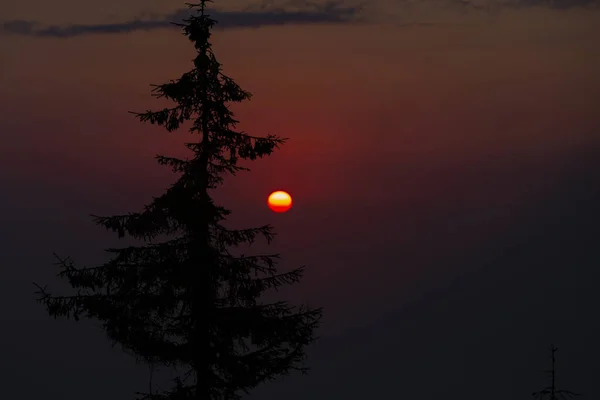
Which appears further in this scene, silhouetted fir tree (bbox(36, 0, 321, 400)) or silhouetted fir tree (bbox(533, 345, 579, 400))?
silhouetted fir tree (bbox(36, 0, 321, 400))

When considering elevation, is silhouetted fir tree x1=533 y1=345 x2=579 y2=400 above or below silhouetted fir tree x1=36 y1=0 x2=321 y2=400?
below

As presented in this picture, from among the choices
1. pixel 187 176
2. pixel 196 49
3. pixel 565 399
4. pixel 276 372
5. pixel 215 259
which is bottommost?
pixel 565 399

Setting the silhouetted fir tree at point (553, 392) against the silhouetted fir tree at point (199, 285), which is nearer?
the silhouetted fir tree at point (553, 392)

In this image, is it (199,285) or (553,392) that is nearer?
(553,392)

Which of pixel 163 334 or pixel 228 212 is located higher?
pixel 228 212

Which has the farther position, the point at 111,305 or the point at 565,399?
the point at 111,305

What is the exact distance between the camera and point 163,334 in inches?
679

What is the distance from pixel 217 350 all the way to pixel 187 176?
341 cm

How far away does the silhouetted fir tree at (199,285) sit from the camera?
659 inches

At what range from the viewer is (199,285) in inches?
667

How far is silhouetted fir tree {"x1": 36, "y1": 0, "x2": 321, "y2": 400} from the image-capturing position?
659 inches

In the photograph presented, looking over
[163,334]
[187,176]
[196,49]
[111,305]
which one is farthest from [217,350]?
[196,49]

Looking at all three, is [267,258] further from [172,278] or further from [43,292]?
[43,292]

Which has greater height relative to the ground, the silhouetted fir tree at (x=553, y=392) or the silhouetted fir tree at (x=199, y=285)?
the silhouetted fir tree at (x=199, y=285)
